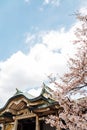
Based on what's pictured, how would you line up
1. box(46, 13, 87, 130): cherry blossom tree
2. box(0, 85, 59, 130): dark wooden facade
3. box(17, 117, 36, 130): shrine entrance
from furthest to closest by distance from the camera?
box(17, 117, 36, 130): shrine entrance → box(0, 85, 59, 130): dark wooden facade → box(46, 13, 87, 130): cherry blossom tree

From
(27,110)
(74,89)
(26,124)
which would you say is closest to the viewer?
(74,89)

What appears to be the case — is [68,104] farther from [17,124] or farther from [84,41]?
[17,124]

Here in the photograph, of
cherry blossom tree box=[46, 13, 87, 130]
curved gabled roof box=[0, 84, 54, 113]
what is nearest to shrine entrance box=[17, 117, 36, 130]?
curved gabled roof box=[0, 84, 54, 113]

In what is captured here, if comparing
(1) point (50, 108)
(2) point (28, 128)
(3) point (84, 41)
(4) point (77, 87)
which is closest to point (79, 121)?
(4) point (77, 87)

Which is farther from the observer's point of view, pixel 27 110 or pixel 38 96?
pixel 27 110

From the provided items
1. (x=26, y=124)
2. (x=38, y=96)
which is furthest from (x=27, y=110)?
(x=26, y=124)

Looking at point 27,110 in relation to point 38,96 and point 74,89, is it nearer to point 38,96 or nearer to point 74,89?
point 38,96

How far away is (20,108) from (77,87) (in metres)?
8.90

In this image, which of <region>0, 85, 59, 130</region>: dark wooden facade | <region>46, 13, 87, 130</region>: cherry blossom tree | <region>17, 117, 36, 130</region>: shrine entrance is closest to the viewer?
<region>46, 13, 87, 130</region>: cherry blossom tree

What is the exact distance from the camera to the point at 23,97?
17109 millimetres

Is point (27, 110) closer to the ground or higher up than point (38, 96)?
closer to the ground

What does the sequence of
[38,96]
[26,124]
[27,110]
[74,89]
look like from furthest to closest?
[26,124]
[27,110]
[38,96]
[74,89]

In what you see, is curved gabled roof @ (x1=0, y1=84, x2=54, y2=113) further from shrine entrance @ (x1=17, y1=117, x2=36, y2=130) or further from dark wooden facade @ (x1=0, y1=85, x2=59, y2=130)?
shrine entrance @ (x1=17, y1=117, x2=36, y2=130)

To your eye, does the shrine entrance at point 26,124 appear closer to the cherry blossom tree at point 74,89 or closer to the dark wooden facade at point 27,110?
the dark wooden facade at point 27,110
